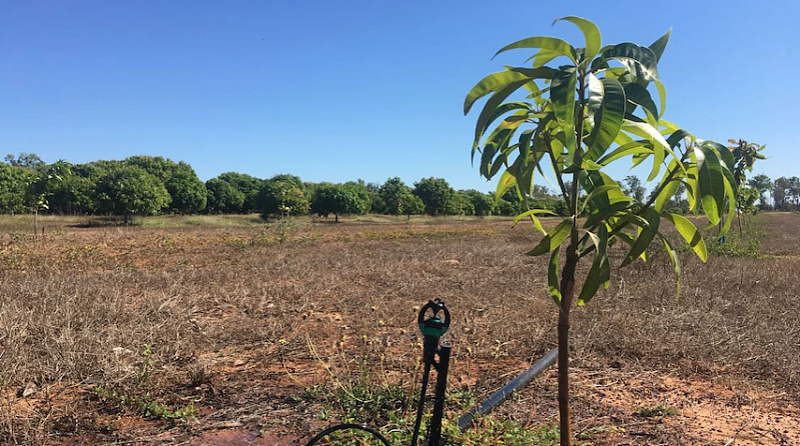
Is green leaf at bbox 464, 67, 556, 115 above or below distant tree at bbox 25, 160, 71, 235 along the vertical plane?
below

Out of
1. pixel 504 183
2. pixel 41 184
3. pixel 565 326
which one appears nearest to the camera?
pixel 565 326

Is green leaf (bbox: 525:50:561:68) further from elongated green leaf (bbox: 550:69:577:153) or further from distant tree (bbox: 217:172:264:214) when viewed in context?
distant tree (bbox: 217:172:264:214)

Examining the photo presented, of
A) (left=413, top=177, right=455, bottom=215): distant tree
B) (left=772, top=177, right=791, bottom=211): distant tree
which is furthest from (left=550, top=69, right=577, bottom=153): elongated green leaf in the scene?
(left=772, top=177, right=791, bottom=211): distant tree

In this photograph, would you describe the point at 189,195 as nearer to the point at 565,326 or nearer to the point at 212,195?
the point at 212,195

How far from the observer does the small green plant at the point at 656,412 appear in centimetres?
274

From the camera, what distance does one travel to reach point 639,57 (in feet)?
3.98

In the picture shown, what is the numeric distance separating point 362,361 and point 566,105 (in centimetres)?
250

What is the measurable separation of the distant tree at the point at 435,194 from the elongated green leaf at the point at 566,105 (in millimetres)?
59633

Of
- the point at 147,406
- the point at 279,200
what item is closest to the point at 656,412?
the point at 147,406

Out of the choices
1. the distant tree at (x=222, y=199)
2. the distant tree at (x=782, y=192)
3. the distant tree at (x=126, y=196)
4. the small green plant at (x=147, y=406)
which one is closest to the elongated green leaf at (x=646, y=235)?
the small green plant at (x=147, y=406)

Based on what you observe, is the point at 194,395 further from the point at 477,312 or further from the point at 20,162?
the point at 20,162

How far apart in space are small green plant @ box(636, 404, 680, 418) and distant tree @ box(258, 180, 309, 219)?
134 ft

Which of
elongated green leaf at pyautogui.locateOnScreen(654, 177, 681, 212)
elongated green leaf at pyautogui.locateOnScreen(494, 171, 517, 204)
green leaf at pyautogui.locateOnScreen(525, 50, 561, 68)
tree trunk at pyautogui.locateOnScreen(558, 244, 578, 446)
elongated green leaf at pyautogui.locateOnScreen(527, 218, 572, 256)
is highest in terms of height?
green leaf at pyautogui.locateOnScreen(525, 50, 561, 68)

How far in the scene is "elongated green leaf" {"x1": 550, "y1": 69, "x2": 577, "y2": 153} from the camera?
1.10 meters
